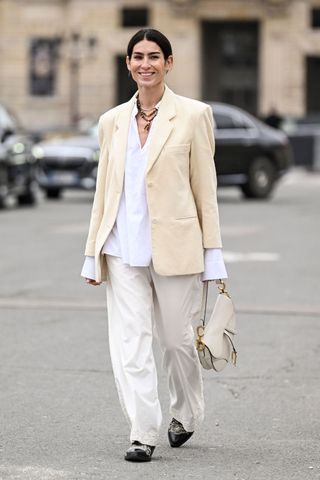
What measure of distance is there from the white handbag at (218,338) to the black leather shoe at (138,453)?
42cm

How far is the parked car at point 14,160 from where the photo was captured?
24453 mm

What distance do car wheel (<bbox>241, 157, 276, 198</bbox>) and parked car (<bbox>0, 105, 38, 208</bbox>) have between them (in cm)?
471

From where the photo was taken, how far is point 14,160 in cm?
2480

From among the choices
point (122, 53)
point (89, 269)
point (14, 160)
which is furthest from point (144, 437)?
point (122, 53)

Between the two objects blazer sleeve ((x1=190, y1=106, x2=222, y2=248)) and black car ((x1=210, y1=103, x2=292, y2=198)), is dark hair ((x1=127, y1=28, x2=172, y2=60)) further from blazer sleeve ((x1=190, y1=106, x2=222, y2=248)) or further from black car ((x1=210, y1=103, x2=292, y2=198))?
black car ((x1=210, y1=103, x2=292, y2=198))

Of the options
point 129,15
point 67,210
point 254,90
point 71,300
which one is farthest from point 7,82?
point 71,300

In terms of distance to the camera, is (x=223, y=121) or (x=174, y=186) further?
(x=223, y=121)

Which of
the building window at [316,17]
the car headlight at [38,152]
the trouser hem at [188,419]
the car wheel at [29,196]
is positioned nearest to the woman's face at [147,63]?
the trouser hem at [188,419]

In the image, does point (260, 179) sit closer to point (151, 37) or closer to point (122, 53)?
point (151, 37)

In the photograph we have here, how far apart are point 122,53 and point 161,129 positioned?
67322mm

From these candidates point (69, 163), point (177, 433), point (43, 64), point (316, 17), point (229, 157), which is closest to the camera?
point (177, 433)

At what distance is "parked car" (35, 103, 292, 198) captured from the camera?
2798 centimetres

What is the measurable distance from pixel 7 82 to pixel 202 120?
2653 inches

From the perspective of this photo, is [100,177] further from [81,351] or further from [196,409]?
[81,351]
